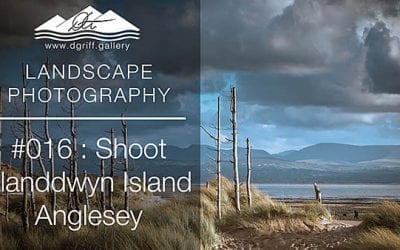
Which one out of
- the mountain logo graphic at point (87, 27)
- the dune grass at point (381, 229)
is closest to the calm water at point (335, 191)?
the dune grass at point (381, 229)

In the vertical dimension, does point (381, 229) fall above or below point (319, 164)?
below

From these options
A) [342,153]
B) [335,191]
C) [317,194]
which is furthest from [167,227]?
[335,191]

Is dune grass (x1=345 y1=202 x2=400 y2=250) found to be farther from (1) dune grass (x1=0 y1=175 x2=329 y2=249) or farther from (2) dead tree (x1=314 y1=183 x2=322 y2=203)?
(2) dead tree (x1=314 y1=183 x2=322 y2=203)

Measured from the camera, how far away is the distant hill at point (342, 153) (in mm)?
7055

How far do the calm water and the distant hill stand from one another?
13.3 inches

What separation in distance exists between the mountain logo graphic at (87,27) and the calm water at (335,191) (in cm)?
Answer: 331

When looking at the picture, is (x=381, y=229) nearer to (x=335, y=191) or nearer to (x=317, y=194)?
Answer: (x=317, y=194)

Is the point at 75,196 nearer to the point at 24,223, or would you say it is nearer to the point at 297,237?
the point at 24,223

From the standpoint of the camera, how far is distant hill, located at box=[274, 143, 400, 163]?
23.1ft

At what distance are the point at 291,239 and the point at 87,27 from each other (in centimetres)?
255

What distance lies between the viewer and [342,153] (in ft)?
24.4

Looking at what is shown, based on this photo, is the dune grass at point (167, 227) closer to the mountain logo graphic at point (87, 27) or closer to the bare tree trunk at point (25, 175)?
the bare tree trunk at point (25, 175)

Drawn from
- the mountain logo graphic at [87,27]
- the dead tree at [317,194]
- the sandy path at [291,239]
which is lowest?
the sandy path at [291,239]

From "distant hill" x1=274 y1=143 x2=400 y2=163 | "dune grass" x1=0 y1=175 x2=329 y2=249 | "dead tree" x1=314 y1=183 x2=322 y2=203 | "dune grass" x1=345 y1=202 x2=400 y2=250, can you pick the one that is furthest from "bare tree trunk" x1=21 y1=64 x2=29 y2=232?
"dead tree" x1=314 y1=183 x2=322 y2=203
